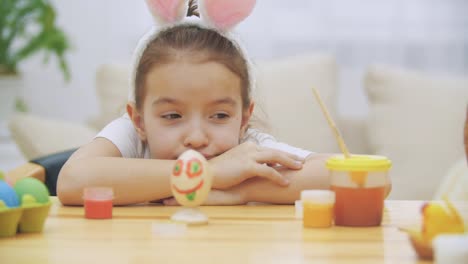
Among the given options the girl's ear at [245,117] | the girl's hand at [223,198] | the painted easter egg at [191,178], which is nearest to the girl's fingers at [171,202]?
the girl's hand at [223,198]

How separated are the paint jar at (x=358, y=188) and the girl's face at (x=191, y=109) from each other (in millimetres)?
362

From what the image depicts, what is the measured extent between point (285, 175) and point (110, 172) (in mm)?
282

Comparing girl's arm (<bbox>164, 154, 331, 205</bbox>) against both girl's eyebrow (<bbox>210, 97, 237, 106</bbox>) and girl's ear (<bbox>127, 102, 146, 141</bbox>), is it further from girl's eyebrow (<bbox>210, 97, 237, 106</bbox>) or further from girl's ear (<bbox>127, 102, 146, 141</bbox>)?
girl's ear (<bbox>127, 102, 146, 141</bbox>)

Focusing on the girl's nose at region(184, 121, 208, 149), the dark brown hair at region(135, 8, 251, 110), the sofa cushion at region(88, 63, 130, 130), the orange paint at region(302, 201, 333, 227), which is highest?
the sofa cushion at region(88, 63, 130, 130)

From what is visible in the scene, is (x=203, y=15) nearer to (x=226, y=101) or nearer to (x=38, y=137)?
(x=226, y=101)

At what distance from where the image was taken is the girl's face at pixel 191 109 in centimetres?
134

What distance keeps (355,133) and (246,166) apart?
2.02 meters

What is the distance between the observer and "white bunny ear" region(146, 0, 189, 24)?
130 cm

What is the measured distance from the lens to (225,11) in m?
1.32

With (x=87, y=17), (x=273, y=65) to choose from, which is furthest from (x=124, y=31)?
(x=273, y=65)

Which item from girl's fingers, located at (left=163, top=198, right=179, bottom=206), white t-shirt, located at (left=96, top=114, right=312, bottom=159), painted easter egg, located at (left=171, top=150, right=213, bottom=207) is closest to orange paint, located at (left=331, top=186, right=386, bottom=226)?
painted easter egg, located at (left=171, top=150, right=213, bottom=207)

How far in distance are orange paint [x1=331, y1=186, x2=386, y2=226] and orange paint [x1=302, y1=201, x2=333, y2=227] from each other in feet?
0.06

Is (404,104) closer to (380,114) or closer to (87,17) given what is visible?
(380,114)

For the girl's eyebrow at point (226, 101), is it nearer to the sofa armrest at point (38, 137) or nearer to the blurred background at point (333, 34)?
the sofa armrest at point (38, 137)
